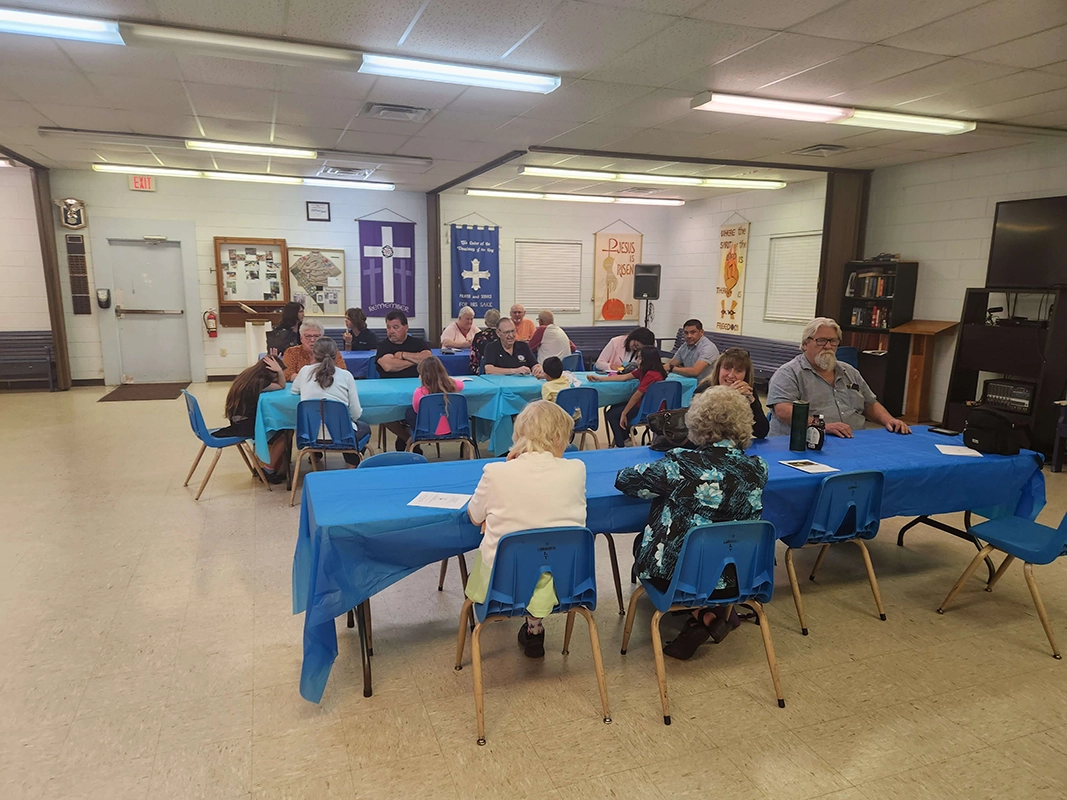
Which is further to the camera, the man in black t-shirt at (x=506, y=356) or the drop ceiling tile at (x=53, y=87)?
the man in black t-shirt at (x=506, y=356)

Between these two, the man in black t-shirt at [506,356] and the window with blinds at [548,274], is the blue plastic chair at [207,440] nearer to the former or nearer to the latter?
the man in black t-shirt at [506,356]

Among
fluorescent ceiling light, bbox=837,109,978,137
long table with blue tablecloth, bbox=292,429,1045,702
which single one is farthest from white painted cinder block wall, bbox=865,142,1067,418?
long table with blue tablecloth, bbox=292,429,1045,702

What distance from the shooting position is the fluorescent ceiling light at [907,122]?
5.31 metres

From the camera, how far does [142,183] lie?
9.10 metres

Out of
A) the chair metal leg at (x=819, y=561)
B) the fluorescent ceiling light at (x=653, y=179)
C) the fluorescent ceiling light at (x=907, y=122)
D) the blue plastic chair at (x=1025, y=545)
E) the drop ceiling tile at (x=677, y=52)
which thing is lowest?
the chair metal leg at (x=819, y=561)

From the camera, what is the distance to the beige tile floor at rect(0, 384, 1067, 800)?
2.15 m

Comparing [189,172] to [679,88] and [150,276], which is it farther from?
[679,88]

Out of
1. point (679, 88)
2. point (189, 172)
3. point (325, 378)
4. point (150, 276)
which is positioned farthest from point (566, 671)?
point (150, 276)

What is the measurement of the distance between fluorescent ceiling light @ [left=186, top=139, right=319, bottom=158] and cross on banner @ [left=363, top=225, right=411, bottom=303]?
10.1 ft

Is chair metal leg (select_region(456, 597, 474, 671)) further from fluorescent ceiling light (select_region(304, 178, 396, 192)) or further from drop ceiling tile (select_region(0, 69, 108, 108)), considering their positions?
fluorescent ceiling light (select_region(304, 178, 396, 192))

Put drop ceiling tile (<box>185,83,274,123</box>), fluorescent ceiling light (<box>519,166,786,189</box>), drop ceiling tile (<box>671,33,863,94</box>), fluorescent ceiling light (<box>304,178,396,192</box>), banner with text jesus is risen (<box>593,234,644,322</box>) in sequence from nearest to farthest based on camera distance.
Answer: drop ceiling tile (<box>671,33,863,94</box>) < drop ceiling tile (<box>185,83,274,123</box>) < fluorescent ceiling light (<box>519,166,786,189</box>) < fluorescent ceiling light (<box>304,178,396,192</box>) < banner with text jesus is risen (<box>593,234,644,322</box>)

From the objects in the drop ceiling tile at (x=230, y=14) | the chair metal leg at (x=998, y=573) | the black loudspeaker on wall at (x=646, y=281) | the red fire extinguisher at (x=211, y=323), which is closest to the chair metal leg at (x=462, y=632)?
the chair metal leg at (x=998, y=573)

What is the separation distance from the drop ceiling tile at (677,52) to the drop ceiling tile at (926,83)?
1327mm

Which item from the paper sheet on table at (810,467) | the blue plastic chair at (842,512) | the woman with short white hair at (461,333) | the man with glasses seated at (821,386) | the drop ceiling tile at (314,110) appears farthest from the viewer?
the woman with short white hair at (461,333)
